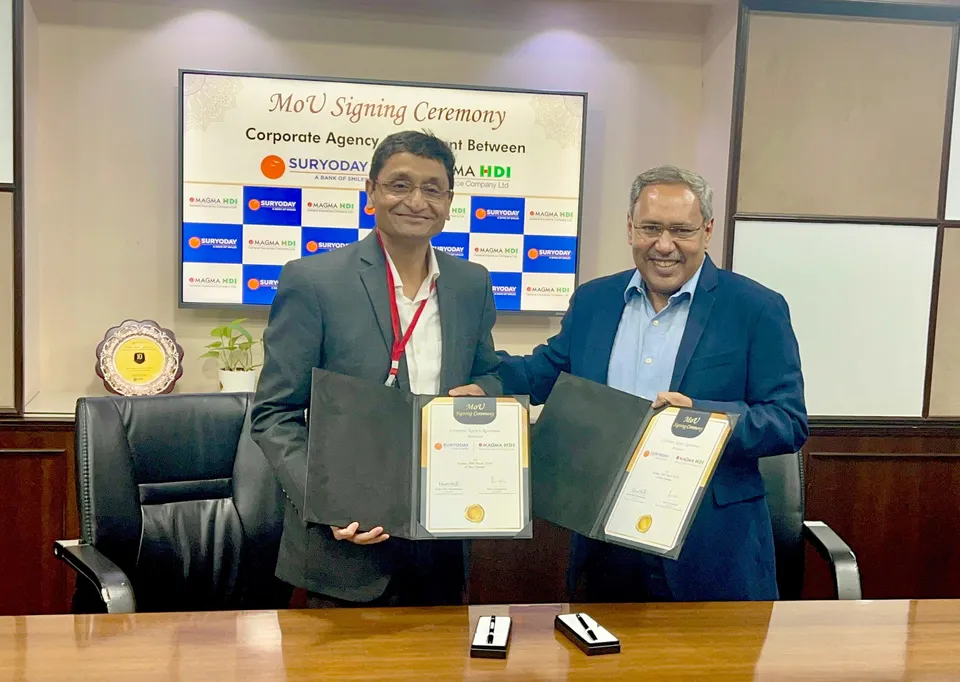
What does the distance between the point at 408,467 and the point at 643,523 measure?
0.45 m

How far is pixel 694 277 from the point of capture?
6.22ft

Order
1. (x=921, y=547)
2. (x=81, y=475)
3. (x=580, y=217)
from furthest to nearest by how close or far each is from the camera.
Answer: (x=580, y=217)
(x=921, y=547)
(x=81, y=475)

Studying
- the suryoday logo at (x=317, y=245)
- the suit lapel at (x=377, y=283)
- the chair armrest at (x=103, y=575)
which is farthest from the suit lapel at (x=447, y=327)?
the suryoday logo at (x=317, y=245)

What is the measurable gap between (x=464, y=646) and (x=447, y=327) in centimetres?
66

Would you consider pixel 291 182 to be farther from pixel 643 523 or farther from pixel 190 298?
pixel 643 523

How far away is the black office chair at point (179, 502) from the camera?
1.91m

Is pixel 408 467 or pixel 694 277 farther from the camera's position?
pixel 694 277

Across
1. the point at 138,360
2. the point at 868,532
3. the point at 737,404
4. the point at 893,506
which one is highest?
the point at 737,404

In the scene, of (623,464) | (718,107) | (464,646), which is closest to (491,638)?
(464,646)

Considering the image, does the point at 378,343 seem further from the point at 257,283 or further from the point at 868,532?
the point at 868,532

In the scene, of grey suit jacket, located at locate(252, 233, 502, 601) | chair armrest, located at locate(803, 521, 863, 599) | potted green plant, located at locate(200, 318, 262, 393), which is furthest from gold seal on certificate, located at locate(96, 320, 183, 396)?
chair armrest, located at locate(803, 521, 863, 599)

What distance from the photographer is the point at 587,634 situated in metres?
1.44

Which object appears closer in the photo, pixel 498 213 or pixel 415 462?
pixel 415 462

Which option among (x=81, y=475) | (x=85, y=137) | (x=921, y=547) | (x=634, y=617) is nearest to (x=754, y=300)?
(x=634, y=617)
